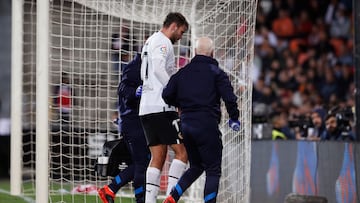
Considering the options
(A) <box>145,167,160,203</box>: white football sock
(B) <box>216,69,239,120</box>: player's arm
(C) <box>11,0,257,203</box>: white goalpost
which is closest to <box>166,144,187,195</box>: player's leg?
(A) <box>145,167,160,203</box>: white football sock

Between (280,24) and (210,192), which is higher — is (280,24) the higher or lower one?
the higher one

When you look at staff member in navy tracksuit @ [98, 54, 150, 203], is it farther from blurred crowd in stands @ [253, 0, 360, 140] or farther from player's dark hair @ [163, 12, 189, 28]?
blurred crowd in stands @ [253, 0, 360, 140]

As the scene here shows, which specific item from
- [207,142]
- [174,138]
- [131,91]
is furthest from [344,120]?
[207,142]

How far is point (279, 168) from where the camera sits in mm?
12547

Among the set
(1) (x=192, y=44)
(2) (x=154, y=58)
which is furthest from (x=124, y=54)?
(2) (x=154, y=58)

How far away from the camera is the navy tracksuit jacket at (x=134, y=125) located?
10469 mm

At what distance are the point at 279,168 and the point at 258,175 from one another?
0.97 feet

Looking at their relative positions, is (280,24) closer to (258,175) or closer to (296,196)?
(258,175)

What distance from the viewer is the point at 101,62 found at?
13.7 metres

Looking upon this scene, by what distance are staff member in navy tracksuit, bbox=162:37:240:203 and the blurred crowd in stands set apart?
806cm

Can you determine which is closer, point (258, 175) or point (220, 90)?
point (220, 90)

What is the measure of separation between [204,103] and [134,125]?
3.83ft

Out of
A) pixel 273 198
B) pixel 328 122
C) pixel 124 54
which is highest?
pixel 124 54

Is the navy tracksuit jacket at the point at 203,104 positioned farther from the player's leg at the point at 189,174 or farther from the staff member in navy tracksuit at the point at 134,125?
the staff member in navy tracksuit at the point at 134,125
